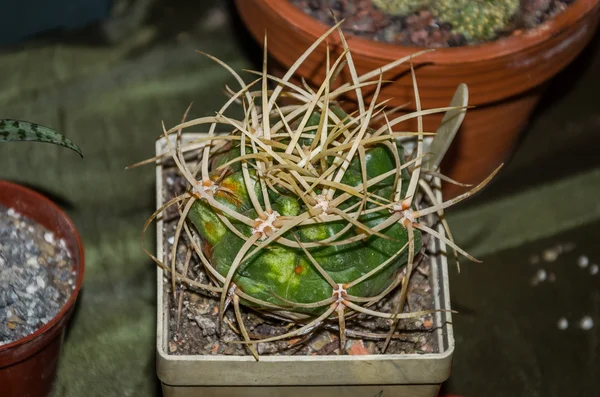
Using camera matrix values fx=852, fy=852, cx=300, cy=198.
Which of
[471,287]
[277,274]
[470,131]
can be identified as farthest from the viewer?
[471,287]

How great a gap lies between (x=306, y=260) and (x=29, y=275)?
1.47 feet

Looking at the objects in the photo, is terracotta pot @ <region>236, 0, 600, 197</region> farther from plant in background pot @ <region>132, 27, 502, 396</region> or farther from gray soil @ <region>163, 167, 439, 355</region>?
gray soil @ <region>163, 167, 439, 355</region>

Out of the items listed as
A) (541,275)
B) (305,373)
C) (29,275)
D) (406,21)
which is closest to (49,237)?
(29,275)

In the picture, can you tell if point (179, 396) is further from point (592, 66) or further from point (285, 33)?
point (592, 66)

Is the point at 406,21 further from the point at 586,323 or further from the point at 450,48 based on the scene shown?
the point at 586,323

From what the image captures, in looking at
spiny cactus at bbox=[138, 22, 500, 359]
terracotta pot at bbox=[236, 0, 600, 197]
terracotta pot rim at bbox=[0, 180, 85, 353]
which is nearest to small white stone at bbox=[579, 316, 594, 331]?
terracotta pot at bbox=[236, 0, 600, 197]

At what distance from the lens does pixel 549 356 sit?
1.24 metres

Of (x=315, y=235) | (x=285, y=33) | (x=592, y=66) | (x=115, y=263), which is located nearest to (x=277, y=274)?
(x=315, y=235)

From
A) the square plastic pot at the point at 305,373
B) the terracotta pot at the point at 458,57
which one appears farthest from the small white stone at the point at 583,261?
the square plastic pot at the point at 305,373

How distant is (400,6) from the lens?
1.17 metres

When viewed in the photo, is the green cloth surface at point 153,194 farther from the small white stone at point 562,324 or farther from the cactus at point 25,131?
the cactus at point 25,131

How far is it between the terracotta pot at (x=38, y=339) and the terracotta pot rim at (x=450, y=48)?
14.8 inches

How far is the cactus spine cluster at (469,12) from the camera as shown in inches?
44.4

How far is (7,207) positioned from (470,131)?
62 centimetres
